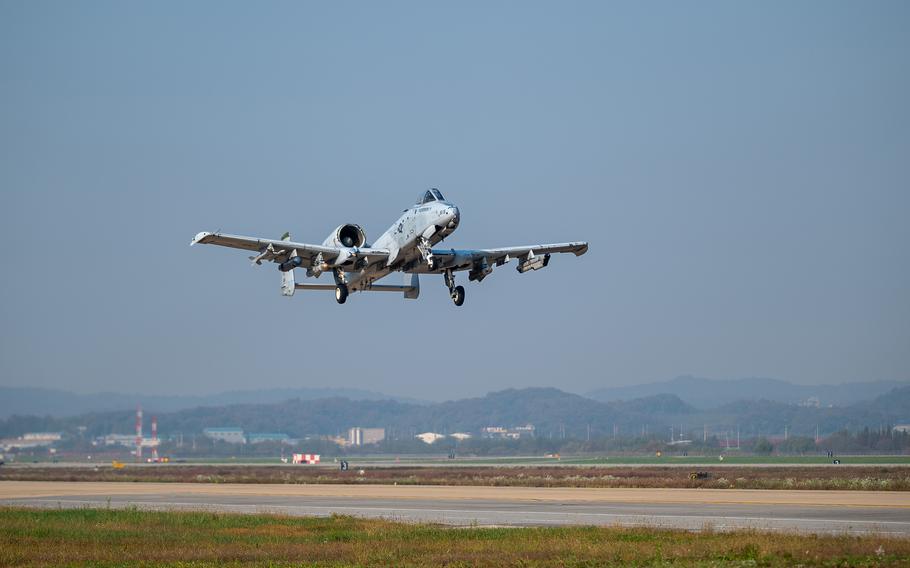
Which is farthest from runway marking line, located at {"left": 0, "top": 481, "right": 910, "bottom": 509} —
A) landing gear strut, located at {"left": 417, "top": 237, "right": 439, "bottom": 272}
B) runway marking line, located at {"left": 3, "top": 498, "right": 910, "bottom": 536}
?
landing gear strut, located at {"left": 417, "top": 237, "right": 439, "bottom": 272}

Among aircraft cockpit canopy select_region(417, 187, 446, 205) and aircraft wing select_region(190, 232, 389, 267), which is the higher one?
aircraft cockpit canopy select_region(417, 187, 446, 205)

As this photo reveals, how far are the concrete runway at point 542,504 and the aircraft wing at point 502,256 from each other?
10098 mm

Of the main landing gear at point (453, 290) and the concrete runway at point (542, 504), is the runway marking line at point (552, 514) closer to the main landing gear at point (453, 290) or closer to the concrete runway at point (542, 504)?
the concrete runway at point (542, 504)

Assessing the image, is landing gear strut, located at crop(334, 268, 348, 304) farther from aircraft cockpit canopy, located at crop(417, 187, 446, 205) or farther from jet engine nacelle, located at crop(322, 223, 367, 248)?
aircraft cockpit canopy, located at crop(417, 187, 446, 205)

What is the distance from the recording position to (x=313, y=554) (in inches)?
1017

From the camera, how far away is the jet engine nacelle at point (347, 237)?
47406 millimetres

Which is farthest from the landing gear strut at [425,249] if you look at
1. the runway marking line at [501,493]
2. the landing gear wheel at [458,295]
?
the runway marking line at [501,493]

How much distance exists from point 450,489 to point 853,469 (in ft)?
88.8

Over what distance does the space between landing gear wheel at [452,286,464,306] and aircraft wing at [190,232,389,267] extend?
3743 millimetres

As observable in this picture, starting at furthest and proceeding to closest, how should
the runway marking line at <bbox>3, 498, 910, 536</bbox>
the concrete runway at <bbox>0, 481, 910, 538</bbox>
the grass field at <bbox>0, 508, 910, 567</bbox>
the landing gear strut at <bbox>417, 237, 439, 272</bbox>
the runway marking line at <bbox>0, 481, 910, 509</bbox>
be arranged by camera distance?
the landing gear strut at <bbox>417, 237, 439, 272</bbox>
the runway marking line at <bbox>0, 481, 910, 509</bbox>
the concrete runway at <bbox>0, 481, 910, 538</bbox>
the runway marking line at <bbox>3, 498, 910, 536</bbox>
the grass field at <bbox>0, 508, 910, 567</bbox>

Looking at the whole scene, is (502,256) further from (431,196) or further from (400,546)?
(400,546)

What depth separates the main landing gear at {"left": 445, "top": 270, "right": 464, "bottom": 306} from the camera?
47.6 m

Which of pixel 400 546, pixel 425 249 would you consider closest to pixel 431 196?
pixel 425 249

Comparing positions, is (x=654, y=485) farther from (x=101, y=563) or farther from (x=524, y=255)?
(x=101, y=563)
